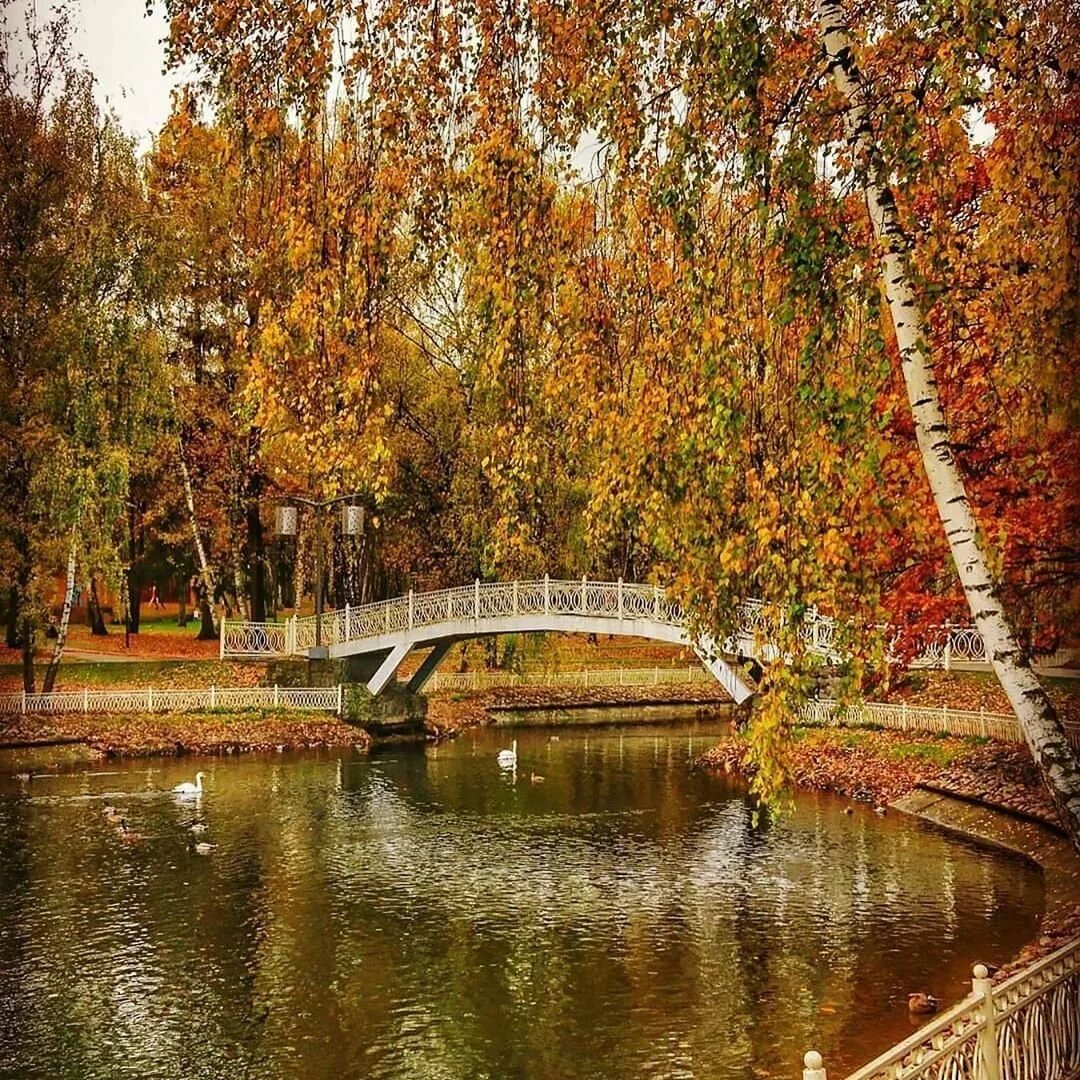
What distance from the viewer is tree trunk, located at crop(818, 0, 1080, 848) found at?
20.0ft

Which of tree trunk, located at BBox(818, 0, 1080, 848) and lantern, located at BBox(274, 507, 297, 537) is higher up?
lantern, located at BBox(274, 507, 297, 537)

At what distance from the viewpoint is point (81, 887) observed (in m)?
15.4

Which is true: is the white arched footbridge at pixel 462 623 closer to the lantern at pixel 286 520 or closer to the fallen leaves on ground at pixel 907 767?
the fallen leaves on ground at pixel 907 767

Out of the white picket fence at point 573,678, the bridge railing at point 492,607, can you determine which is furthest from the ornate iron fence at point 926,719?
the white picket fence at point 573,678

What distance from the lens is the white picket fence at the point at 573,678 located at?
38.3 metres

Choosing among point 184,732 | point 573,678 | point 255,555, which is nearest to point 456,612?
point 184,732

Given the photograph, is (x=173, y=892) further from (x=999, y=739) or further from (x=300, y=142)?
(x=999, y=739)

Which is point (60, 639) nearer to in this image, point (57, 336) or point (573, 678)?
point (57, 336)

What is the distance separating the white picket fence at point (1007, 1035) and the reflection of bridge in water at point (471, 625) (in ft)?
52.2

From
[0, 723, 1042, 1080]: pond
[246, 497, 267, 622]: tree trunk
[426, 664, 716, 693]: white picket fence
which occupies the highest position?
[246, 497, 267, 622]: tree trunk

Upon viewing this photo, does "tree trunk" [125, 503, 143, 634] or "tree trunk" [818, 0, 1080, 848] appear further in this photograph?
"tree trunk" [125, 503, 143, 634]

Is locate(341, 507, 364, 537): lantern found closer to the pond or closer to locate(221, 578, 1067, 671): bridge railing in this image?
locate(221, 578, 1067, 671): bridge railing

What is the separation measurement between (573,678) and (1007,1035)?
3367 centimetres

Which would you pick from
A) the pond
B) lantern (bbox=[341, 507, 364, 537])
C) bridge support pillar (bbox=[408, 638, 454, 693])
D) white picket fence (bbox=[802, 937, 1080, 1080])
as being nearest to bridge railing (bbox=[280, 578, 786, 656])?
bridge support pillar (bbox=[408, 638, 454, 693])
